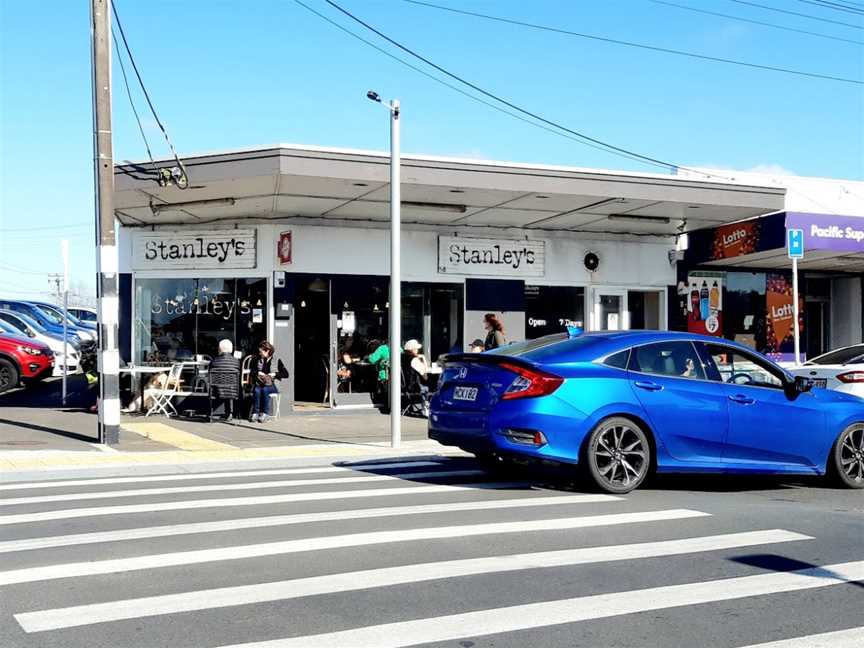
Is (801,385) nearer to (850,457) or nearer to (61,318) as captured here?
(850,457)

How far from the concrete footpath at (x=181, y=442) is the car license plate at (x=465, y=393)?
124 inches

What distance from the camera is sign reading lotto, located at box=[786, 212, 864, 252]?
759 inches

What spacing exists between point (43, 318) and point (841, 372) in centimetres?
2390

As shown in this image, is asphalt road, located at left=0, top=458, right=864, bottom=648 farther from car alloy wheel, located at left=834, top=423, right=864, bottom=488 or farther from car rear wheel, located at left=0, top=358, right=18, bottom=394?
car rear wheel, located at left=0, top=358, right=18, bottom=394

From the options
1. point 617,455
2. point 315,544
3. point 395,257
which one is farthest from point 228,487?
point 395,257

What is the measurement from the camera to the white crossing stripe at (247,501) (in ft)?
26.4

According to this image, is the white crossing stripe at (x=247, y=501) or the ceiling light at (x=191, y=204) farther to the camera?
the ceiling light at (x=191, y=204)

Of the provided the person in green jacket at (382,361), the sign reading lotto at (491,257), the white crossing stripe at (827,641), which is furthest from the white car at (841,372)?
the white crossing stripe at (827,641)

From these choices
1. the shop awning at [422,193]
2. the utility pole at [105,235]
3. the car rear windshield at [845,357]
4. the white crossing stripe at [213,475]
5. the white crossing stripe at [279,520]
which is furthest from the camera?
the shop awning at [422,193]

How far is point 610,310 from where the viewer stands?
2178 centimetres

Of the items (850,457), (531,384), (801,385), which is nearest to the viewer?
(531,384)

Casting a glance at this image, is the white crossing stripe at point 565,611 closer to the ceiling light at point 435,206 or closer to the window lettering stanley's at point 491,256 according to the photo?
the ceiling light at point 435,206

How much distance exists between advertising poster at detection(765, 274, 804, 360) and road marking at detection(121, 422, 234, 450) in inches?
584

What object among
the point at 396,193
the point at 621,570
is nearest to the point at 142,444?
the point at 396,193
